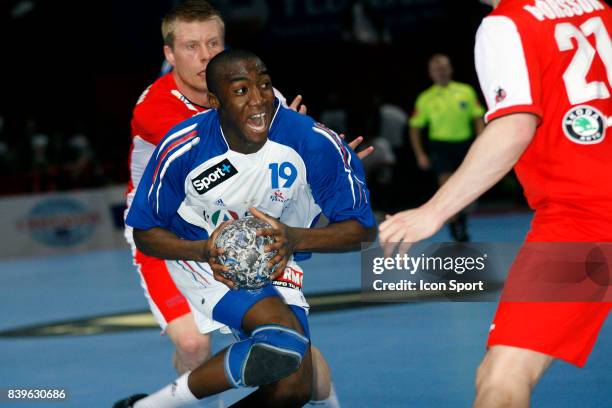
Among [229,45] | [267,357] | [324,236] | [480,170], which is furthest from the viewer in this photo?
[229,45]

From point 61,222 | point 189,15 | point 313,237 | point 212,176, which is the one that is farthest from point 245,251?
point 61,222

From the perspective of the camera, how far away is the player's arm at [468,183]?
301 cm

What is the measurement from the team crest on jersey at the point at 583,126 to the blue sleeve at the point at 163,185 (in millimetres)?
1624

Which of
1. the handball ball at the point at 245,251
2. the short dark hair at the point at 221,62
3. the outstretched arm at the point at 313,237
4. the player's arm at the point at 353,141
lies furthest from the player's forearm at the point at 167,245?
the player's arm at the point at 353,141

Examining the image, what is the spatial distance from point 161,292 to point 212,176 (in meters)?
1.15

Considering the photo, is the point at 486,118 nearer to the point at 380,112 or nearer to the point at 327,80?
the point at 380,112

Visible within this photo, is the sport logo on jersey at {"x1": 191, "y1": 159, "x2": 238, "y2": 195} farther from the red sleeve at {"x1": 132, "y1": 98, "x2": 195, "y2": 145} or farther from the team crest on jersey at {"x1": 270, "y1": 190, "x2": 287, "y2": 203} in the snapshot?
the red sleeve at {"x1": 132, "y1": 98, "x2": 195, "y2": 145}

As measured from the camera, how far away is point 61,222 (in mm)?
15484

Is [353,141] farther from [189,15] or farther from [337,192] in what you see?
[189,15]

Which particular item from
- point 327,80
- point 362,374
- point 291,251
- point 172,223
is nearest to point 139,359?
point 362,374

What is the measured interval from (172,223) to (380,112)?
43.8 feet

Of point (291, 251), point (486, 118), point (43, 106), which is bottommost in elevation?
point (291, 251)

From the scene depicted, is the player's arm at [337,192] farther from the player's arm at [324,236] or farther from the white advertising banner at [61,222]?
the white advertising banner at [61,222]

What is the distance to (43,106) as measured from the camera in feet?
80.4
